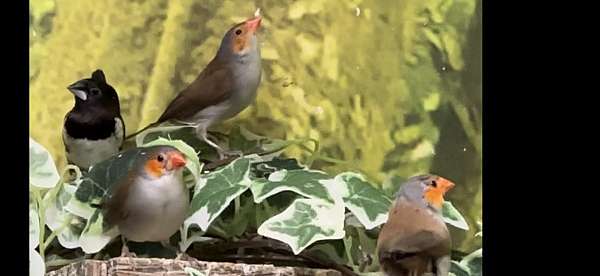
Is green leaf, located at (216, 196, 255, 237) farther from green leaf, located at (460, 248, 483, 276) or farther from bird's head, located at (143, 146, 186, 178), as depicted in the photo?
green leaf, located at (460, 248, 483, 276)

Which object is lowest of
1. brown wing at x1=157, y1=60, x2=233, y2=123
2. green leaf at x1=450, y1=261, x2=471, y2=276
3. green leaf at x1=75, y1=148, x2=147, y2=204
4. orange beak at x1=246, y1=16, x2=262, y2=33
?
green leaf at x1=450, y1=261, x2=471, y2=276

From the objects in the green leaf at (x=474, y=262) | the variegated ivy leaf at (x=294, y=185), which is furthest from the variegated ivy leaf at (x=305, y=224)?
the green leaf at (x=474, y=262)

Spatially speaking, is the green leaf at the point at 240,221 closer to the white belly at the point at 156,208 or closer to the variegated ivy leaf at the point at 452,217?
the white belly at the point at 156,208

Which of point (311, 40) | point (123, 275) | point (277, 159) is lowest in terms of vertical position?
point (123, 275)

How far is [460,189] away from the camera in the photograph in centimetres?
100

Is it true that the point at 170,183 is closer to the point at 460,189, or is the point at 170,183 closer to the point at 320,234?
the point at 320,234

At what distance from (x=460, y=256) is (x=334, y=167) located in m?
0.14

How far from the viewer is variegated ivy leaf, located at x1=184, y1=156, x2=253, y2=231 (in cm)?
98

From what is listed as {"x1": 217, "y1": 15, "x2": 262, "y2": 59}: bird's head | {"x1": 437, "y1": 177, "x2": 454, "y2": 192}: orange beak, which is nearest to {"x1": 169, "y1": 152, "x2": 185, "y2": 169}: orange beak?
{"x1": 217, "y1": 15, "x2": 262, "y2": 59}: bird's head

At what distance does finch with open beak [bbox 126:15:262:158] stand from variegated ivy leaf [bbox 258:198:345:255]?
0.08m

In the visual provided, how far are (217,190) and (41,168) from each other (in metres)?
0.16

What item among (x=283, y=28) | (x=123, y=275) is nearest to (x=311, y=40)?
(x=283, y=28)

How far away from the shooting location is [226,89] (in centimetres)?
100

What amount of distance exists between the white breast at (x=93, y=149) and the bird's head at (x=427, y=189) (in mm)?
261
